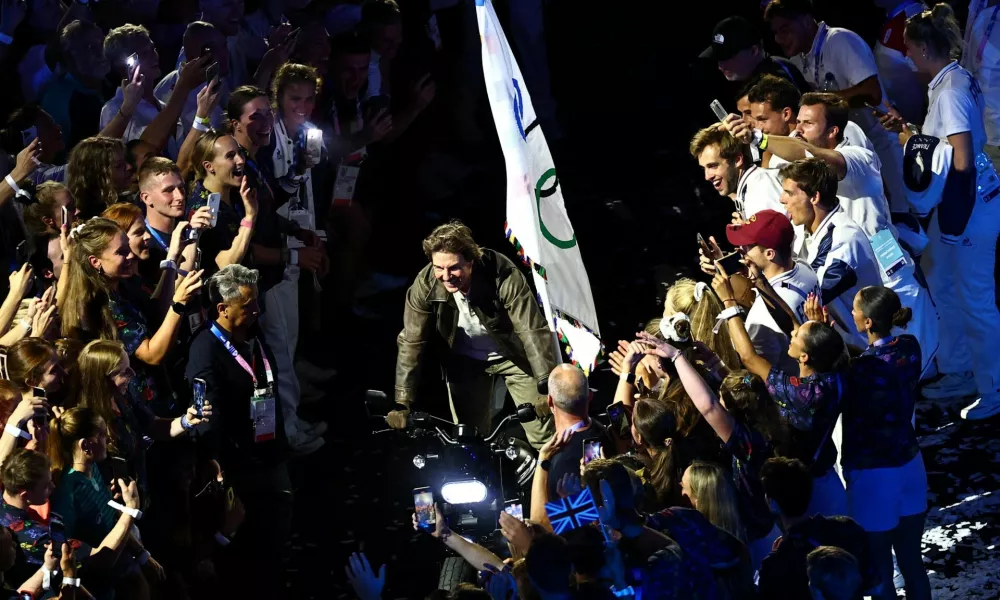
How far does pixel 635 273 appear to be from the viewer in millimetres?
11336

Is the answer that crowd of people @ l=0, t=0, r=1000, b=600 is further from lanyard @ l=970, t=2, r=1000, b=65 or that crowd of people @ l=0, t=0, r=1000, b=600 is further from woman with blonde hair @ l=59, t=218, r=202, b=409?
lanyard @ l=970, t=2, r=1000, b=65

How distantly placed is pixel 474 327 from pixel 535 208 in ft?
4.38

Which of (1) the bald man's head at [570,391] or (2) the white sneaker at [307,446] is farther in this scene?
(2) the white sneaker at [307,446]

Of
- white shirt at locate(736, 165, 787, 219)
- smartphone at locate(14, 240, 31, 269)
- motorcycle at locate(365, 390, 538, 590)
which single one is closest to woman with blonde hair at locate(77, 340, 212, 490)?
motorcycle at locate(365, 390, 538, 590)

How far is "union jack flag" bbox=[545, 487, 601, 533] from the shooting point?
5.32 metres

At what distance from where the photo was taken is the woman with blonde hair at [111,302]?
6953 mm

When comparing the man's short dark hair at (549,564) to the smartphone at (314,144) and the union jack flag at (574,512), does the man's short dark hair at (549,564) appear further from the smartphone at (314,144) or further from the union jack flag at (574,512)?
the smartphone at (314,144)

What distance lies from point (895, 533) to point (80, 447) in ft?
11.4

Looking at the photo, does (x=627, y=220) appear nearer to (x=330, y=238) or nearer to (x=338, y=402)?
(x=330, y=238)

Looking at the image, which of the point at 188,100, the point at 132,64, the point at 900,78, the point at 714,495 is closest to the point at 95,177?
the point at 132,64

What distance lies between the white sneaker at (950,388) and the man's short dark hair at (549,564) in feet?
16.3

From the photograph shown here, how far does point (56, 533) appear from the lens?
18.9 ft

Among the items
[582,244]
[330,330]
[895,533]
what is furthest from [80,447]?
[582,244]

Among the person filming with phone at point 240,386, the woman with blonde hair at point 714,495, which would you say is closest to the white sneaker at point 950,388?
the woman with blonde hair at point 714,495
